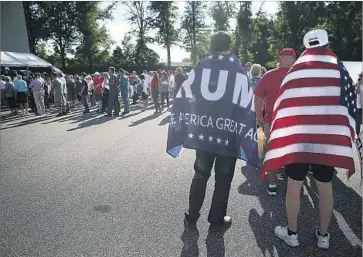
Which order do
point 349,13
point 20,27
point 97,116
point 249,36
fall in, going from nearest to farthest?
point 97,116, point 20,27, point 349,13, point 249,36

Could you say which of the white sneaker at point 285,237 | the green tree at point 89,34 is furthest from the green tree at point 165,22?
the white sneaker at point 285,237

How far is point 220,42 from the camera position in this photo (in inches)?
141

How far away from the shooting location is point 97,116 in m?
14.5

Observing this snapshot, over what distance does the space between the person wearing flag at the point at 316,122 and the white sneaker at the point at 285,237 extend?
0.01m

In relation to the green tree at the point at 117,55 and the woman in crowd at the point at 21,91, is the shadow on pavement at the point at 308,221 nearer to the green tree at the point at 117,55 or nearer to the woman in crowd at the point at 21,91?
the woman in crowd at the point at 21,91

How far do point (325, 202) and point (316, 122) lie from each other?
0.80 m

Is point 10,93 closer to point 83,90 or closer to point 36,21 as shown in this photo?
point 83,90

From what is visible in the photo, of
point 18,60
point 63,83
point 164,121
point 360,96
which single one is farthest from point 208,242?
point 18,60

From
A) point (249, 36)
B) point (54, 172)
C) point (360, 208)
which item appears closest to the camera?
point (360, 208)

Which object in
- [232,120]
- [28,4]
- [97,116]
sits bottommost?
[97,116]

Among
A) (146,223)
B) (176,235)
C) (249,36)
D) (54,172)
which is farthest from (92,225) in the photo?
(249,36)

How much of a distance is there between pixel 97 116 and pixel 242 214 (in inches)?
449

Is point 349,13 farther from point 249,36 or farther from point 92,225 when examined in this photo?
point 92,225

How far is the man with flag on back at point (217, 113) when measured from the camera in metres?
3.52
